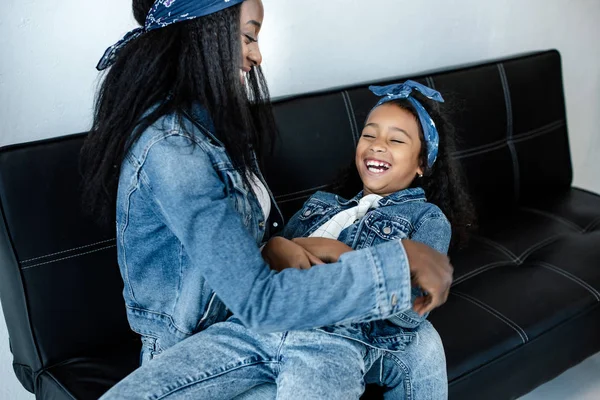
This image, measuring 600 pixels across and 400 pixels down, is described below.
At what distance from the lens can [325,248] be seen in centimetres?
146

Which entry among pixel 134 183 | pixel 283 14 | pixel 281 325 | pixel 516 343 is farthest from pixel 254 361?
pixel 283 14

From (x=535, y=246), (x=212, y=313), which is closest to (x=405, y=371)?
(x=212, y=313)

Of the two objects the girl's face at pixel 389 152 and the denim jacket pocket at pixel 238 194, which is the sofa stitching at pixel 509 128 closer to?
the girl's face at pixel 389 152

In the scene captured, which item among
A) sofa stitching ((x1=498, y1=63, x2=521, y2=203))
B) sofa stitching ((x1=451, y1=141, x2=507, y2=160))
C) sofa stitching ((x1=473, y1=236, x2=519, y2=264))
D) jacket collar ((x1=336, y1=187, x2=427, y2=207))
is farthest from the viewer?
sofa stitching ((x1=498, y1=63, x2=521, y2=203))

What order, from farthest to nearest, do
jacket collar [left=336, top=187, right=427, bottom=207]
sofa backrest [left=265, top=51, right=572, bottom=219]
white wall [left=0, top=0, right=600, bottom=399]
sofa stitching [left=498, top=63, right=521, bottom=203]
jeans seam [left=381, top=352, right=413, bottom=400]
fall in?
sofa stitching [left=498, top=63, right=521, bottom=203] → sofa backrest [left=265, top=51, right=572, bottom=219] → white wall [left=0, top=0, right=600, bottom=399] → jacket collar [left=336, top=187, right=427, bottom=207] → jeans seam [left=381, top=352, right=413, bottom=400]

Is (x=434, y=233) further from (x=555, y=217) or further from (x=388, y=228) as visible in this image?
(x=555, y=217)

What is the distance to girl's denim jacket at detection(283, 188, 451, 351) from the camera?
5.08 feet

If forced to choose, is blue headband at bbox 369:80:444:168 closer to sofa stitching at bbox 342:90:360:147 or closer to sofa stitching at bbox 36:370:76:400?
sofa stitching at bbox 342:90:360:147

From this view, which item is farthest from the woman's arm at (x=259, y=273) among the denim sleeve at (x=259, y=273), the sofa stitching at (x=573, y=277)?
the sofa stitching at (x=573, y=277)

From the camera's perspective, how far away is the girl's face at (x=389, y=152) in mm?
1837

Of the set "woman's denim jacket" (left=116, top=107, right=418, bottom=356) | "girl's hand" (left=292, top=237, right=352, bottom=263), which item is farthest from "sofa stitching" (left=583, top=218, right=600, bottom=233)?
"woman's denim jacket" (left=116, top=107, right=418, bottom=356)

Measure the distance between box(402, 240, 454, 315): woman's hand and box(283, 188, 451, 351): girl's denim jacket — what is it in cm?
20

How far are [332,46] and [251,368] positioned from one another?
4.64ft

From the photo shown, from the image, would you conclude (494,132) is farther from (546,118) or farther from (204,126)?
(204,126)
